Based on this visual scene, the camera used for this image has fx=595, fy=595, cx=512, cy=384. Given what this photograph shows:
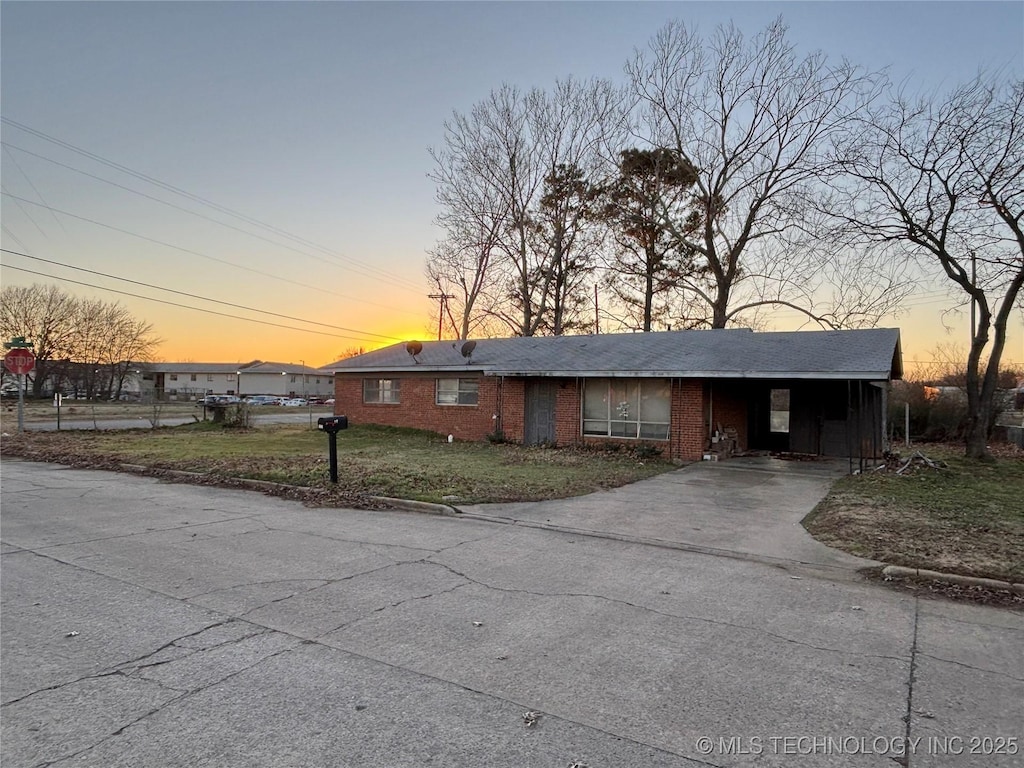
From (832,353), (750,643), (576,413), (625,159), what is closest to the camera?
(750,643)

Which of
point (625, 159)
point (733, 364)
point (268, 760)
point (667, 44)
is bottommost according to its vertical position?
point (268, 760)

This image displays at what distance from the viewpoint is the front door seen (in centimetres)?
1825

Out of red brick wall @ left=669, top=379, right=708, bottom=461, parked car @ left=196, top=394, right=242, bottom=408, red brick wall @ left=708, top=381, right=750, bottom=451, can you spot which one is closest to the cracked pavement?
red brick wall @ left=669, top=379, right=708, bottom=461

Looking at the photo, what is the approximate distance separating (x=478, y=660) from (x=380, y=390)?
20.1m

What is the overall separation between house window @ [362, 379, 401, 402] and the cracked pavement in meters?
16.0

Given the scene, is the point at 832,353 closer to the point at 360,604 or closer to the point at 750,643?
the point at 750,643

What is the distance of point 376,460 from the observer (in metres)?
14.1

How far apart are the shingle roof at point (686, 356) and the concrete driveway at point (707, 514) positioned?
2551 millimetres

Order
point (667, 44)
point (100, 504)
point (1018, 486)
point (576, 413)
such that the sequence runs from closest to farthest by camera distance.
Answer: point (100, 504)
point (1018, 486)
point (576, 413)
point (667, 44)

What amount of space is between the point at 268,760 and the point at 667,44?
31220 millimetres

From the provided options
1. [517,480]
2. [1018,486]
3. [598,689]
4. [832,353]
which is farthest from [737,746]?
[832,353]

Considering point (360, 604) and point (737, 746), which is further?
point (360, 604)

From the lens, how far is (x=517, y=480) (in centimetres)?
1152

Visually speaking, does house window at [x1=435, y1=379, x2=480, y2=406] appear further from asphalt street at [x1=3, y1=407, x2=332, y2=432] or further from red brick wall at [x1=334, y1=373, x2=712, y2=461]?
asphalt street at [x1=3, y1=407, x2=332, y2=432]
